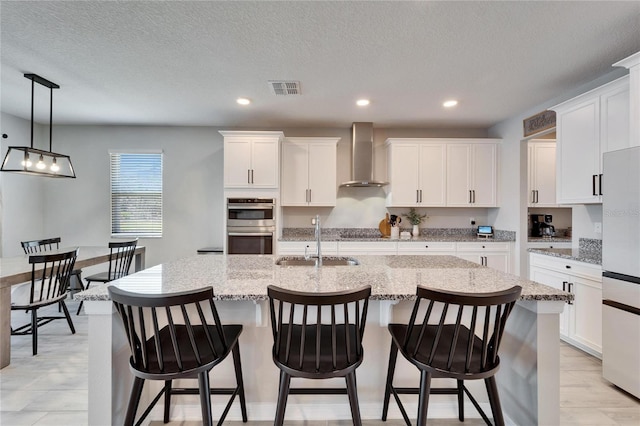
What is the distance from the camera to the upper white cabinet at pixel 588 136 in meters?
2.50

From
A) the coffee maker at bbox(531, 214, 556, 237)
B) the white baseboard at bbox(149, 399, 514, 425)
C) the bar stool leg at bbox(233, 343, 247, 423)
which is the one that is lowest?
the white baseboard at bbox(149, 399, 514, 425)

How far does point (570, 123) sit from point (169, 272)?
3835 mm

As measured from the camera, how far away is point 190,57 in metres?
2.54

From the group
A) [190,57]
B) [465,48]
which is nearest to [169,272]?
[190,57]

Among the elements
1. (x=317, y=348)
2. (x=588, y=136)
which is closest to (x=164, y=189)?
(x=317, y=348)

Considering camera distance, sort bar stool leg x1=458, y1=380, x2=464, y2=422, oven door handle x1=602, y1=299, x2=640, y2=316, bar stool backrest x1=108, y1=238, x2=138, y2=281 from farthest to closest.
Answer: bar stool backrest x1=108, y1=238, x2=138, y2=281
oven door handle x1=602, y1=299, x2=640, y2=316
bar stool leg x1=458, y1=380, x2=464, y2=422

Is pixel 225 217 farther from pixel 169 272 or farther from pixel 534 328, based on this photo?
pixel 534 328

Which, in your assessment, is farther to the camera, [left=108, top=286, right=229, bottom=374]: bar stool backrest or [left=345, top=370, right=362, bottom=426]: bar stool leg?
[left=345, top=370, right=362, bottom=426]: bar stool leg

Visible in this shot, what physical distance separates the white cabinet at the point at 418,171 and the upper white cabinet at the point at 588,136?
156cm

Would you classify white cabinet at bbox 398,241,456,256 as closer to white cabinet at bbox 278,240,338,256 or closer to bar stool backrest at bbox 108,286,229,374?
white cabinet at bbox 278,240,338,256

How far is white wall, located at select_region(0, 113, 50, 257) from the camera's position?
13.5 feet

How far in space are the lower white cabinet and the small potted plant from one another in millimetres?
1797

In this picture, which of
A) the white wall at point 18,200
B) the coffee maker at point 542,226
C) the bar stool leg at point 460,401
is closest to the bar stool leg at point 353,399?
the bar stool leg at point 460,401

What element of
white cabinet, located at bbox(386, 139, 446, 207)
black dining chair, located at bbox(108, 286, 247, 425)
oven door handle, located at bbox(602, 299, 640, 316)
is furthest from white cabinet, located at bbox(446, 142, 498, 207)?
black dining chair, located at bbox(108, 286, 247, 425)
